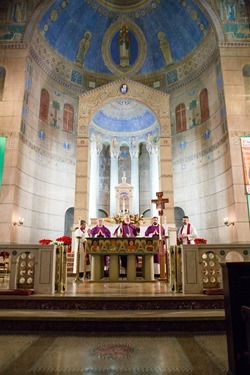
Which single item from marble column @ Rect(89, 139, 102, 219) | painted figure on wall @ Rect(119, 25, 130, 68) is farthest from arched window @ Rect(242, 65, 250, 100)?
marble column @ Rect(89, 139, 102, 219)

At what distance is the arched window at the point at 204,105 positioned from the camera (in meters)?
17.3

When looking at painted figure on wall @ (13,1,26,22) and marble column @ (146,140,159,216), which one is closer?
painted figure on wall @ (13,1,26,22)

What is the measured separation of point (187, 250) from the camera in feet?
19.5

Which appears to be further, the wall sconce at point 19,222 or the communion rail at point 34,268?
the wall sconce at point 19,222

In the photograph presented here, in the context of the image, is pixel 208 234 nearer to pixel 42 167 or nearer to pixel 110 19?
pixel 42 167

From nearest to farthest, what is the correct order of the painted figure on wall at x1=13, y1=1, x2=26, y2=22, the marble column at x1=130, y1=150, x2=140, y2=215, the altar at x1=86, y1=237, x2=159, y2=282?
the altar at x1=86, y1=237, x2=159, y2=282 < the painted figure on wall at x1=13, y1=1, x2=26, y2=22 < the marble column at x1=130, y1=150, x2=140, y2=215

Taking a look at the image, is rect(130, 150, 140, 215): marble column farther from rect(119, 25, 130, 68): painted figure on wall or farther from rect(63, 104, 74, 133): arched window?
rect(119, 25, 130, 68): painted figure on wall

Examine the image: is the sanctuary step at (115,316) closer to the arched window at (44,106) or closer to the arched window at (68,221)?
the arched window at (68,221)

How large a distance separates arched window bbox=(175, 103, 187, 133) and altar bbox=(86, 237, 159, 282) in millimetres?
11955

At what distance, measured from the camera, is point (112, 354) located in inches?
123

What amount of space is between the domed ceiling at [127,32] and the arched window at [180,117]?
3.42 metres

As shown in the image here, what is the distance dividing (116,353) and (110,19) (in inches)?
876

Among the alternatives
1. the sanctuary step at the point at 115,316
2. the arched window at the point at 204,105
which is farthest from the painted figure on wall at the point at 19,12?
the sanctuary step at the point at 115,316

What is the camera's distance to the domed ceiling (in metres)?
17.7
